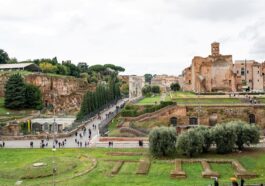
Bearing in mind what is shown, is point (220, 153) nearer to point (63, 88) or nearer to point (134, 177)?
point (134, 177)

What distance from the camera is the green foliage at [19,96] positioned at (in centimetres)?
6981

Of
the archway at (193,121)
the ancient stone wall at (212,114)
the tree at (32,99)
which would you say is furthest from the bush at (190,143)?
the tree at (32,99)

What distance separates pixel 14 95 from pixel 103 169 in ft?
145

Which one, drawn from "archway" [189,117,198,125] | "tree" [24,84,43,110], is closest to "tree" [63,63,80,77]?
"tree" [24,84,43,110]

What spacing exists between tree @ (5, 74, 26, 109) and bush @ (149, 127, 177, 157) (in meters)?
40.9

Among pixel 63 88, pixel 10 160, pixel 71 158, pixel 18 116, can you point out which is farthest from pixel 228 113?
pixel 63 88

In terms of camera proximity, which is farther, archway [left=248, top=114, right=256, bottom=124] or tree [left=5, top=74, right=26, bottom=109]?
tree [left=5, top=74, right=26, bottom=109]

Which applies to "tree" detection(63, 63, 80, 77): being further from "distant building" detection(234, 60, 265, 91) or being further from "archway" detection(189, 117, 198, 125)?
"archway" detection(189, 117, 198, 125)

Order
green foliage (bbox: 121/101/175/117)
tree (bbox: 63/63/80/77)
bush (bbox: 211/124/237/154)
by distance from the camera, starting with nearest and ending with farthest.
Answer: bush (bbox: 211/124/237/154) < green foliage (bbox: 121/101/175/117) < tree (bbox: 63/63/80/77)

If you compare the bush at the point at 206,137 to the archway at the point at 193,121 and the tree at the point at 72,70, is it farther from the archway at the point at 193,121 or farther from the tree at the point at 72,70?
the tree at the point at 72,70

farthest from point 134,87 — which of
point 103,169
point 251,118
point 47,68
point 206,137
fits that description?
point 103,169

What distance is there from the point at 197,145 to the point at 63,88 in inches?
2501

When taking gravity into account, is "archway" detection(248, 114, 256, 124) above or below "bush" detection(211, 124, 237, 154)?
above

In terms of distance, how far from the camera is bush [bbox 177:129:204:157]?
3484 cm
